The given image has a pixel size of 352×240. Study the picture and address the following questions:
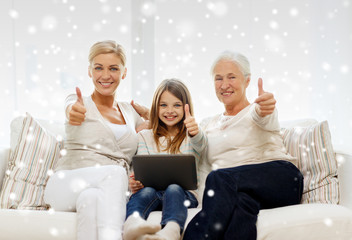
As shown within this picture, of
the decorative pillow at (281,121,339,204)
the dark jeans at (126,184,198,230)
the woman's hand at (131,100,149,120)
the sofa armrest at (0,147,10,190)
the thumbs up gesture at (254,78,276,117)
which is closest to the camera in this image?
the dark jeans at (126,184,198,230)

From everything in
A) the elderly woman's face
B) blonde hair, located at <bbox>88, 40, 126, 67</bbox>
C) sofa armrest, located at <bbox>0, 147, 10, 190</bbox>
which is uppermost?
blonde hair, located at <bbox>88, 40, 126, 67</bbox>

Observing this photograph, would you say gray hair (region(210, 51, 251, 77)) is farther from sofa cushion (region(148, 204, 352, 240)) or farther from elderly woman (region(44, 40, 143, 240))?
sofa cushion (region(148, 204, 352, 240))

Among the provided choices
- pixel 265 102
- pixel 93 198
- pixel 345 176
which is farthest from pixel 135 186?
pixel 345 176

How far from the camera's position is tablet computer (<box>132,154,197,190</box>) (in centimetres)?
147

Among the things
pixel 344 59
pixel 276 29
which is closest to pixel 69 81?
pixel 276 29

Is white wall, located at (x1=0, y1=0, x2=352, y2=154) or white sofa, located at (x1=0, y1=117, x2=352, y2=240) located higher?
white wall, located at (x1=0, y1=0, x2=352, y2=154)

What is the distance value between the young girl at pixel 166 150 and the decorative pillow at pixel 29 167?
45 centimetres

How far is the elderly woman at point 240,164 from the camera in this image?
1.27 metres

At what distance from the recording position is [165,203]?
1427mm

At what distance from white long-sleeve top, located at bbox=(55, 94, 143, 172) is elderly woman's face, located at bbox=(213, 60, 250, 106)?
1.75ft

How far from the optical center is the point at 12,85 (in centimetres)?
255

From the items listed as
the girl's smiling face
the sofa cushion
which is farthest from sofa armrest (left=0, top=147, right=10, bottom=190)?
the sofa cushion

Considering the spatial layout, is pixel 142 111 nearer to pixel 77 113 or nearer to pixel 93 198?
pixel 77 113

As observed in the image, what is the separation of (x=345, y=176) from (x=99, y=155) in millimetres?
1176
